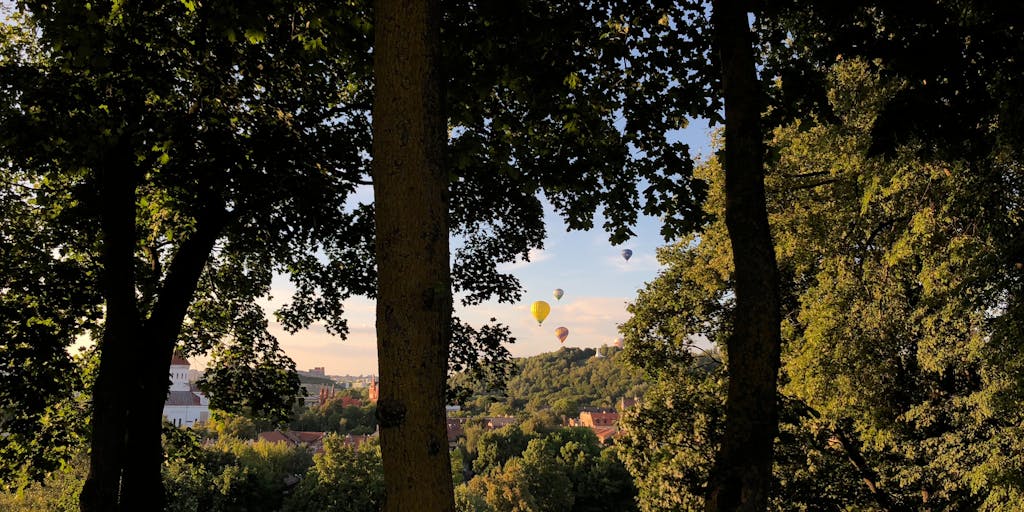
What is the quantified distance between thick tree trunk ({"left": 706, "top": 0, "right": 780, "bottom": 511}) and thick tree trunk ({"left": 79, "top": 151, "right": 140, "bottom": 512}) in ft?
28.0

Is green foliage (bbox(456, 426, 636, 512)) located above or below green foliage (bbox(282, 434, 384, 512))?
below

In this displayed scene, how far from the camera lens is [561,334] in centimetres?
12250

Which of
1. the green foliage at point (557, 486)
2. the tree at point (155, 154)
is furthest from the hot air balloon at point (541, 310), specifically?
the tree at point (155, 154)

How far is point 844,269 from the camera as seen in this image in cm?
1428

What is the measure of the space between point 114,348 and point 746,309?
9011 mm

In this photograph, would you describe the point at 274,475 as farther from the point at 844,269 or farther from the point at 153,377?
the point at 844,269

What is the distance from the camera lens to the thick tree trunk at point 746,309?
3.96 m

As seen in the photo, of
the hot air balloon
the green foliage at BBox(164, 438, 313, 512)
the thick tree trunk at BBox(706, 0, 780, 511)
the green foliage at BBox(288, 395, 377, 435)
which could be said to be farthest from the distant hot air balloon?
the thick tree trunk at BBox(706, 0, 780, 511)

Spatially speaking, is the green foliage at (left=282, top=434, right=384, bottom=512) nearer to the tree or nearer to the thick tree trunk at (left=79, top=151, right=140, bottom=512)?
the tree

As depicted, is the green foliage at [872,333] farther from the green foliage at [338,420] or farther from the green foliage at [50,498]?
the green foliage at [338,420]

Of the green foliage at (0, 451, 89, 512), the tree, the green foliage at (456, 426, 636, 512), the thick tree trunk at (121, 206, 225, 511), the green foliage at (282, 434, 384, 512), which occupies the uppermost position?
the tree

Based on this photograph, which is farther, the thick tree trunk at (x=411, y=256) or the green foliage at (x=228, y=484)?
the green foliage at (x=228, y=484)

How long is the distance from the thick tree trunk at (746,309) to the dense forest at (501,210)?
0.02m

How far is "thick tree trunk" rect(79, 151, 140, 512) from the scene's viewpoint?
8.32 meters
